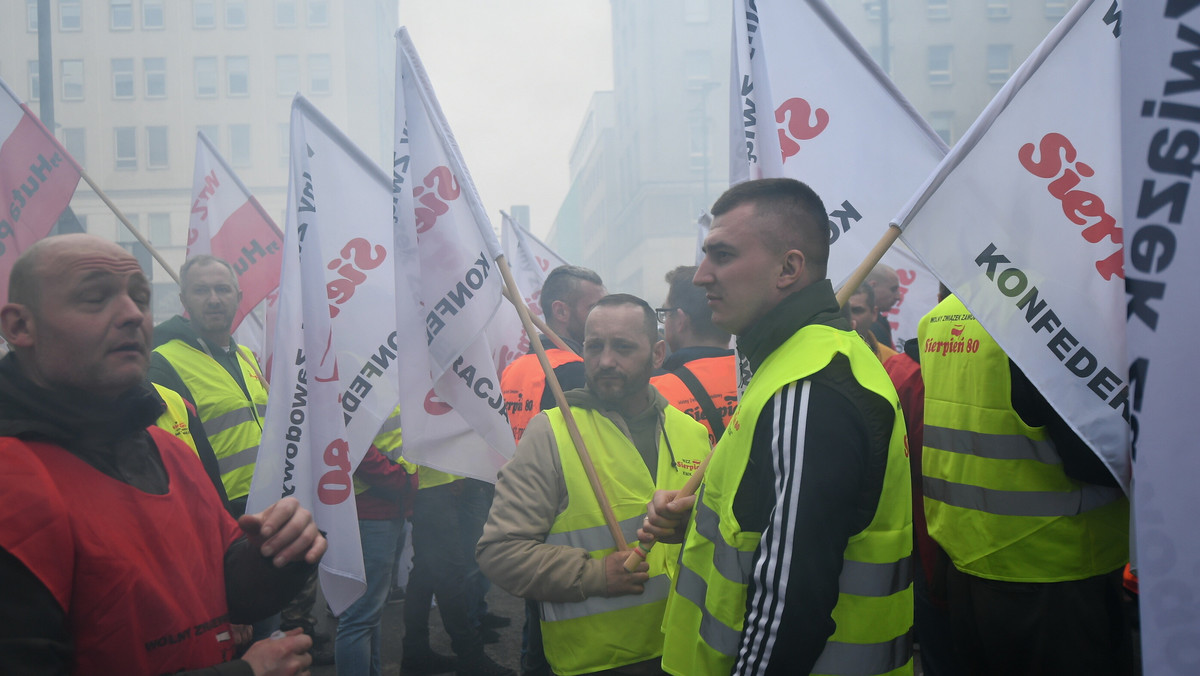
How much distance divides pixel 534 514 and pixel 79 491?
4.61ft

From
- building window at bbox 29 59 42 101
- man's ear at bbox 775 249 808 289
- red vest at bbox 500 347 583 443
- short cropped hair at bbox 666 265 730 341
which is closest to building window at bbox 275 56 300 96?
building window at bbox 29 59 42 101

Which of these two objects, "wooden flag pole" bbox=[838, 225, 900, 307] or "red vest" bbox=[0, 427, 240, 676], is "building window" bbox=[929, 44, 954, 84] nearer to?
"wooden flag pole" bbox=[838, 225, 900, 307]

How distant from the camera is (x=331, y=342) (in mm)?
3547

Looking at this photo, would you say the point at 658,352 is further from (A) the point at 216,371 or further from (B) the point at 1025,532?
Result: (A) the point at 216,371

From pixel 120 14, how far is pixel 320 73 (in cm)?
1188

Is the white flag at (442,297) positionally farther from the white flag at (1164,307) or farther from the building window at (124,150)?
the building window at (124,150)

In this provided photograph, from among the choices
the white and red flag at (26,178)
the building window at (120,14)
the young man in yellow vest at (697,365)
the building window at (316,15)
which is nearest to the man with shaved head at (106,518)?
the young man in yellow vest at (697,365)

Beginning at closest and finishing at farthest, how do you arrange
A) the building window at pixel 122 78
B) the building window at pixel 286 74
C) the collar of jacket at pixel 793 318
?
1. the collar of jacket at pixel 793 318
2. the building window at pixel 122 78
3. the building window at pixel 286 74

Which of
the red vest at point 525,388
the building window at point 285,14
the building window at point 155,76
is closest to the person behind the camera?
the red vest at point 525,388

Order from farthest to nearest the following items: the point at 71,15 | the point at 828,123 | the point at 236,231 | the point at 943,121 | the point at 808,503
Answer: the point at 71,15 < the point at 943,121 < the point at 236,231 < the point at 828,123 < the point at 808,503

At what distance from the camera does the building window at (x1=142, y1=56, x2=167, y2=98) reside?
46125 millimetres

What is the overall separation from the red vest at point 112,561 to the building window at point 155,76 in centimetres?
5270

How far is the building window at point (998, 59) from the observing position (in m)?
35.2

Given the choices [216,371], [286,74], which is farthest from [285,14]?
[216,371]
